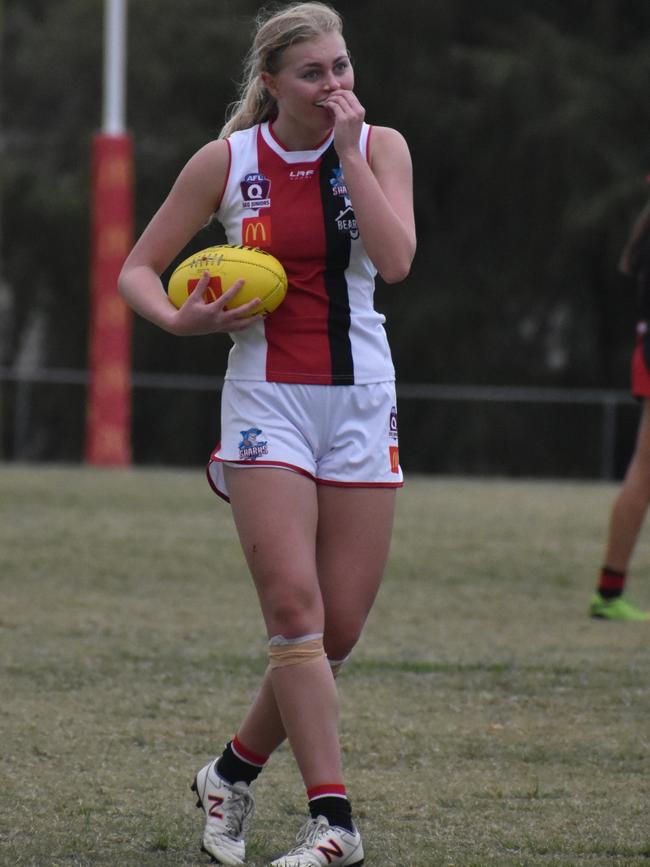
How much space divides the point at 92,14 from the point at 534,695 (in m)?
26.6

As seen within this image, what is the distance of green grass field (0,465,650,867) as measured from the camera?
4.33 m

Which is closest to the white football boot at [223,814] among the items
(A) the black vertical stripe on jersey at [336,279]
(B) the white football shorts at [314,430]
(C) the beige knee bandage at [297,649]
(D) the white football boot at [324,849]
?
(D) the white football boot at [324,849]

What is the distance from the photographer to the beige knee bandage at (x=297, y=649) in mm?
3988

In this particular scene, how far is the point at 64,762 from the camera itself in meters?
5.09

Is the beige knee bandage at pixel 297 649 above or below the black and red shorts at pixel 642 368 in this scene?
below

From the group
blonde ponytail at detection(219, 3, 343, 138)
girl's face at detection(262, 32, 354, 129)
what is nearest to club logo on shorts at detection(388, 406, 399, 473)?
girl's face at detection(262, 32, 354, 129)

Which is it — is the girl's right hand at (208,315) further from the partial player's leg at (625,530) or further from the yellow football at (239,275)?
the partial player's leg at (625,530)

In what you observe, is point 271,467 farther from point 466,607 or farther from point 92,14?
point 92,14

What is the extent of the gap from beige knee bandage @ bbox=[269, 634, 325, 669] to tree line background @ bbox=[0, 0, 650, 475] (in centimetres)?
2292

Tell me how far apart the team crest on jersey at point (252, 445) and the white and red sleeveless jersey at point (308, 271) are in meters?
0.14

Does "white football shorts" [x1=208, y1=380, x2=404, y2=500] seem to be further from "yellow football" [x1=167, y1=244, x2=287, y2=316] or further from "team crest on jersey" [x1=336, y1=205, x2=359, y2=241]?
"team crest on jersey" [x1=336, y1=205, x2=359, y2=241]

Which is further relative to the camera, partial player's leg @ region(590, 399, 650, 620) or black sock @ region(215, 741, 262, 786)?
partial player's leg @ region(590, 399, 650, 620)

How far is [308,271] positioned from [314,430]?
40 centimetres

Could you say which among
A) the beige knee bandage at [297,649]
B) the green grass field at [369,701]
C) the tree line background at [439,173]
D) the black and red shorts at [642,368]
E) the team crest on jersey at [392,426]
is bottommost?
the green grass field at [369,701]
